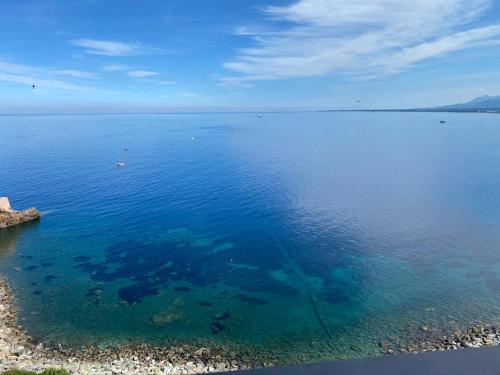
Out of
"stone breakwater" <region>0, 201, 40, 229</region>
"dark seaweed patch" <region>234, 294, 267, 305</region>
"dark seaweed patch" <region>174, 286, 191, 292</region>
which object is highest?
"stone breakwater" <region>0, 201, 40, 229</region>

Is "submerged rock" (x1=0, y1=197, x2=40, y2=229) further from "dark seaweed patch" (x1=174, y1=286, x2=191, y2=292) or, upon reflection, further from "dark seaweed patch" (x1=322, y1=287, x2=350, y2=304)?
"dark seaweed patch" (x1=322, y1=287, x2=350, y2=304)

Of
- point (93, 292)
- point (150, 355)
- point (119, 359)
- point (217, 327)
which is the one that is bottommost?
point (217, 327)

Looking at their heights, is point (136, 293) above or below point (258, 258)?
below

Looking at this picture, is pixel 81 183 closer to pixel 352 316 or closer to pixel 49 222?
pixel 49 222

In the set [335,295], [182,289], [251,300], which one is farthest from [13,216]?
[335,295]

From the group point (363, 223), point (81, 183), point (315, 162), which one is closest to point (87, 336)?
point (363, 223)

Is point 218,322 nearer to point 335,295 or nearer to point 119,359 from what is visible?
point 119,359

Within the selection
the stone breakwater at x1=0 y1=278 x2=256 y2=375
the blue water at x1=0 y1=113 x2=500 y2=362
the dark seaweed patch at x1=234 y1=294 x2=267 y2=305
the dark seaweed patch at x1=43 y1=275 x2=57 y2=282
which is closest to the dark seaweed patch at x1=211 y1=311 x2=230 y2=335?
the blue water at x1=0 y1=113 x2=500 y2=362
